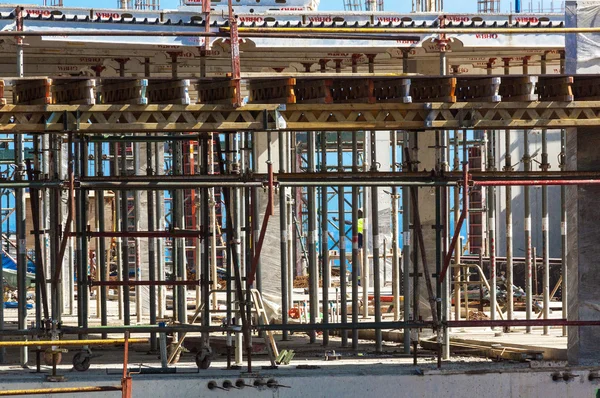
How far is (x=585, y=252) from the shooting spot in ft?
58.7

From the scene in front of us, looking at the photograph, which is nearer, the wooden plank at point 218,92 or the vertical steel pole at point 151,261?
the wooden plank at point 218,92

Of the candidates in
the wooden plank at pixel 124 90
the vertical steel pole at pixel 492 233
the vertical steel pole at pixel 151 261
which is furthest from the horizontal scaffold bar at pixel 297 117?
the vertical steel pole at pixel 492 233

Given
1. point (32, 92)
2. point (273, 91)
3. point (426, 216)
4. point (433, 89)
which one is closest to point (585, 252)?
point (433, 89)

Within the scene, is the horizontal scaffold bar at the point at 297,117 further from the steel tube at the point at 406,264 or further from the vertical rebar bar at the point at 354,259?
the vertical rebar bar at the point at 354,259

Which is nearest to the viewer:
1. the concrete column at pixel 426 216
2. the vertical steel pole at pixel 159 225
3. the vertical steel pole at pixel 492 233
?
the concrete column at pixel 426 216

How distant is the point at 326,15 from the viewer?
24328 millimetres

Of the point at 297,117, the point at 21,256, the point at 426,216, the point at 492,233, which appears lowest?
the point at 21,256

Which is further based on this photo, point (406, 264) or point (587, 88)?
point (406, 264)

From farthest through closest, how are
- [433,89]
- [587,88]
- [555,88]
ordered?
1. [587,88]
2. [555,88]
3. [433,89]

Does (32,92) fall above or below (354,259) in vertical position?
above

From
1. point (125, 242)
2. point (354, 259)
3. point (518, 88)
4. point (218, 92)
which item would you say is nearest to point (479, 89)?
point (518, 88)

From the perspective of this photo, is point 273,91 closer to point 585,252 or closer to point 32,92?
point 32,92

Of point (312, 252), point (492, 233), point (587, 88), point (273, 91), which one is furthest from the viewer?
point (492, 233)

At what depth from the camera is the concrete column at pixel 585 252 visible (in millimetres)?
17781
